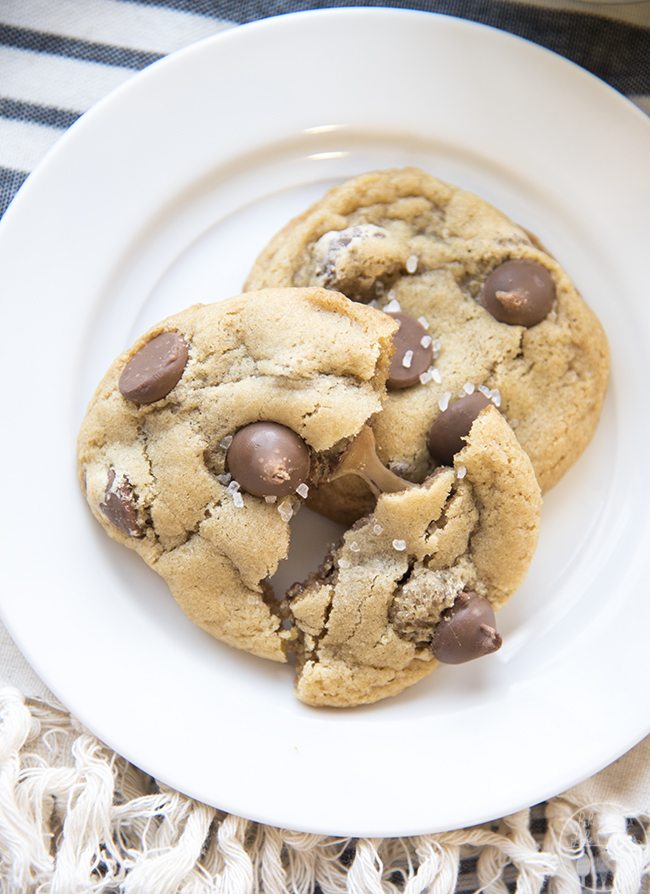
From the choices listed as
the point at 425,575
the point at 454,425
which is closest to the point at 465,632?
the point at 425,575

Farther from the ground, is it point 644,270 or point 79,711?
point 644,270

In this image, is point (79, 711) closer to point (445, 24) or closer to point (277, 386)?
point (277, 386)

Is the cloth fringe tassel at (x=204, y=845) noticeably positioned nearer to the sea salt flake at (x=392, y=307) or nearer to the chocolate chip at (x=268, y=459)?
the chocolate chip at (x=268, y=459)

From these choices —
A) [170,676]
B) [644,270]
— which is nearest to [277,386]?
[170,676]

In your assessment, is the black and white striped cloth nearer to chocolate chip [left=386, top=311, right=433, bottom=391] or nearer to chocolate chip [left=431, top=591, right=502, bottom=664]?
chocolate chip [left=386, top=311, right=433, bottom=391]

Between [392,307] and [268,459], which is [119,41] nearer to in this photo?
[392,307]

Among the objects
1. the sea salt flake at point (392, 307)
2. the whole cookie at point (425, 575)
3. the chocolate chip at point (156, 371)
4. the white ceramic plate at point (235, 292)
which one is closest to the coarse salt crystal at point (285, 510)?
the whole cookie at point (425, 575)
